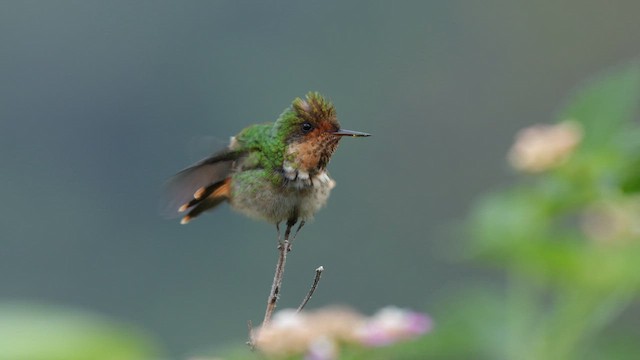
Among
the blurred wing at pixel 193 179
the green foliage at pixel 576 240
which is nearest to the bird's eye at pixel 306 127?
the blurred wing at pixel 193 179

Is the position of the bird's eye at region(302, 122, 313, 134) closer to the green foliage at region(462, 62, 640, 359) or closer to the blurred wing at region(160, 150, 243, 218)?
the blurred wing at region(160, 150, 243, 218)

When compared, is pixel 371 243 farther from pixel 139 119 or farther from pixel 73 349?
pixel 73 349

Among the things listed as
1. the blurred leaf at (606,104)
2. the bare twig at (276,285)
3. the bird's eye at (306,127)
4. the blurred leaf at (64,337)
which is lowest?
the blurred leaf at (64,337)

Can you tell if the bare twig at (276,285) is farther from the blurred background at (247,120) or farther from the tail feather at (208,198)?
the blurred background at (247,120)

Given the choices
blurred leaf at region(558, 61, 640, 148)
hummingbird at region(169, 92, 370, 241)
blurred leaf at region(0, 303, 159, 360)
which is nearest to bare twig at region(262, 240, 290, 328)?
hummingbird at region(169, 92, 370, 241)

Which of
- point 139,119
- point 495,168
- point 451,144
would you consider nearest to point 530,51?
point 451,144
